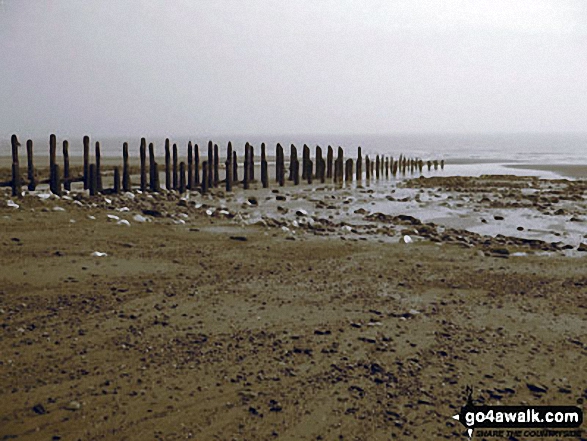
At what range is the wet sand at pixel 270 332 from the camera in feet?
13.3

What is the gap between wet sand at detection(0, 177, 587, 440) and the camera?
405 cm

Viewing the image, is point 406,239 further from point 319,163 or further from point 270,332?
point 319,163

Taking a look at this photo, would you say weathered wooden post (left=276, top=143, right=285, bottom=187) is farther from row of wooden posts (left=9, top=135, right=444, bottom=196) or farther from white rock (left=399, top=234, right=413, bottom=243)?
white rock (left=399, top=234, right=413, bottom=243)

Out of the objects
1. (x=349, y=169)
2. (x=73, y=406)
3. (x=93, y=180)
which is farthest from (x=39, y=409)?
(x=349, y=169)

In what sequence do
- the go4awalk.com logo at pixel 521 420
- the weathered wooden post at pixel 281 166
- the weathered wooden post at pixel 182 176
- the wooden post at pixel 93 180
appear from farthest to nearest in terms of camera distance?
the weathered wooden post at pixel 281 166, the weathered wooden post at pixel 182 176, the wooden post at pixel 93 180, the go4awalk.com logo at pixel 521 420

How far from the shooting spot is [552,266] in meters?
9.21

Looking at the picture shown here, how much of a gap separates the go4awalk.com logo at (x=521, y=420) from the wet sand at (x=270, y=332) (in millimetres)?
115

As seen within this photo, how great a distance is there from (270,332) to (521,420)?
251cm

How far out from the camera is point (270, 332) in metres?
5.71

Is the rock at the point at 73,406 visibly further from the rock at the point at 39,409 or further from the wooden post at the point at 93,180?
the wooden post at the point at 93,180

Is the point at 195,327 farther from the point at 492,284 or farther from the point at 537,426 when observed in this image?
the point at 492,284

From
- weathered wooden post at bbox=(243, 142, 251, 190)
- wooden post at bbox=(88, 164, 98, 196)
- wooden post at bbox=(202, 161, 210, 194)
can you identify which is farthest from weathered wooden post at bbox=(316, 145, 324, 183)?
wooden post at bbox=(88, 164, 98, 196)

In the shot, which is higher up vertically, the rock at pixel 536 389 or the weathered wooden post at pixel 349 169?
the weathered wooden post at pixel 349 169

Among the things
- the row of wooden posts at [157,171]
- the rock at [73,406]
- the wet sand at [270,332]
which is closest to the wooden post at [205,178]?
the row of wooden posts at [157,171]
